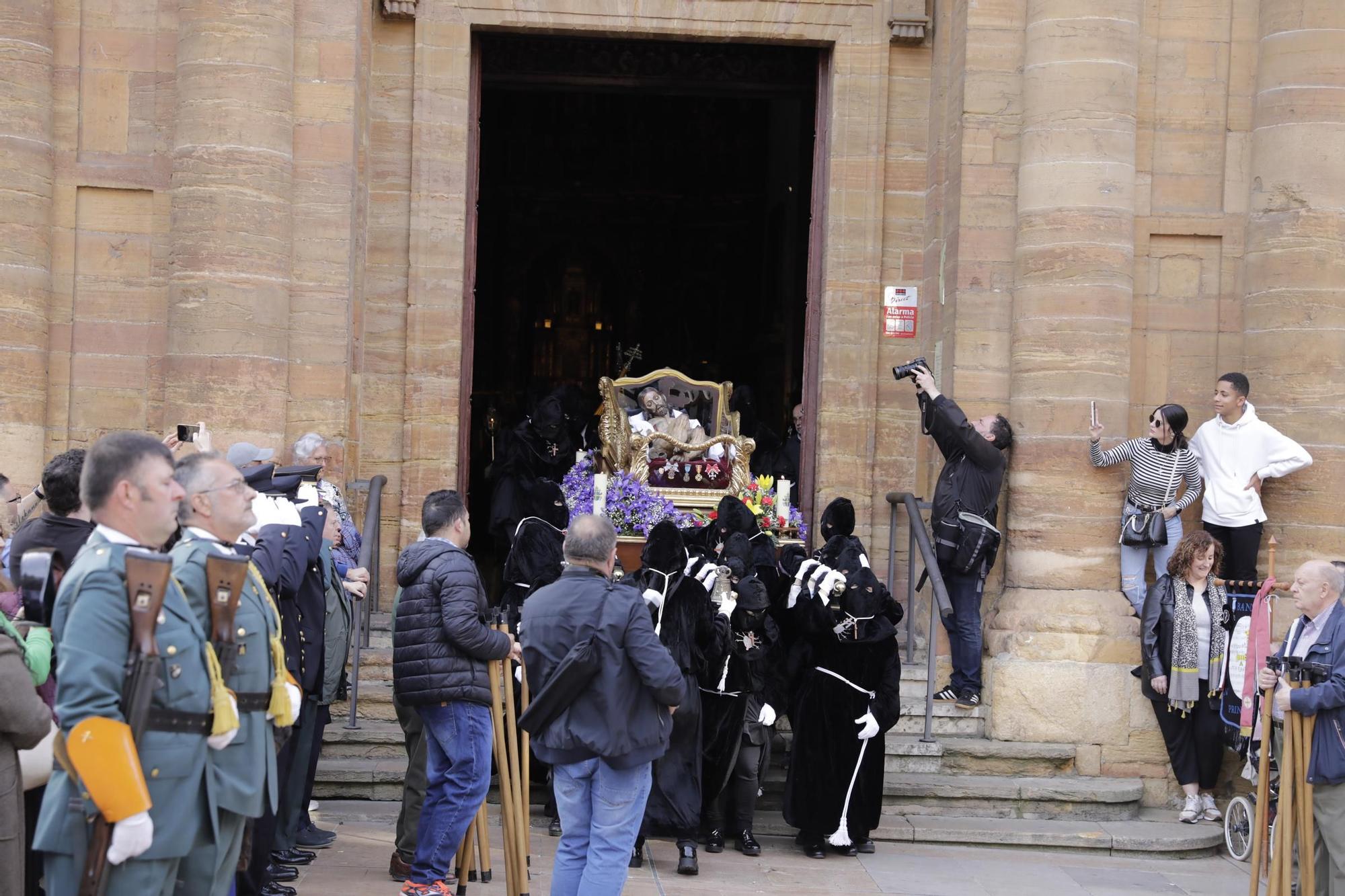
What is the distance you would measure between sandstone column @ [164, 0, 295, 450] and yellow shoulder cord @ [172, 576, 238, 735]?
17.7 feet

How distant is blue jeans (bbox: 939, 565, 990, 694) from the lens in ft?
31.5

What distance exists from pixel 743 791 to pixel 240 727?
4.06 meters

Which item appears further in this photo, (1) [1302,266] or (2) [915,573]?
(2) [915,573]

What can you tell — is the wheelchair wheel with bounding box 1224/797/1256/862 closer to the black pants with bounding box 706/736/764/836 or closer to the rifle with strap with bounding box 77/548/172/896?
the black pants with bounding box 706/736/764/836

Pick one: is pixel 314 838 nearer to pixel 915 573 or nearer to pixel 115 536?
pixel 115 536

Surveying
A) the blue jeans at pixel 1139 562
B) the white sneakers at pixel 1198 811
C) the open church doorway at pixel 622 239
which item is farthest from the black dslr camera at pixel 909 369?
the open church doorway at pixel 622 239

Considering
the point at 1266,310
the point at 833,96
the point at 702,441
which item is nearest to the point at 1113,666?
the point at 1266,310

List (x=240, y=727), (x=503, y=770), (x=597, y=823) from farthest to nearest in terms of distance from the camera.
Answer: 1. (x=503, y=770)
2. (x=597, y=823)
3. (x=240, y=727)

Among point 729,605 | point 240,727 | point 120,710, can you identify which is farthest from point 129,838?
point 729,605

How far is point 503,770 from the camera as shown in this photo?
6.77 m

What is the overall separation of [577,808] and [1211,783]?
4843 mm

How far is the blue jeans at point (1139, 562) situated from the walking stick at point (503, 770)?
15.1 feet

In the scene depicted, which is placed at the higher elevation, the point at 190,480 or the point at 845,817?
the point at 190,480

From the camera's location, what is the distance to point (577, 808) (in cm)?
594
